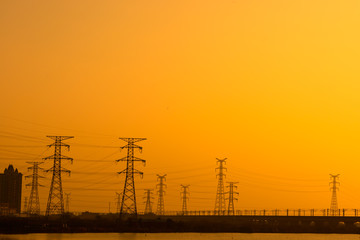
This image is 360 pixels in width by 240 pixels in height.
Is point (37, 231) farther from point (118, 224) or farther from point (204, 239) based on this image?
point (204, 239)

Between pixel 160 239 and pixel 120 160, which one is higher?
pixel 120 160

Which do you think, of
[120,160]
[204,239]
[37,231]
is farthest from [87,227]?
[120,160]

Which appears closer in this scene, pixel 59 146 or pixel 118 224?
pixel 59 146

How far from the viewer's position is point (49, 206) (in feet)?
464

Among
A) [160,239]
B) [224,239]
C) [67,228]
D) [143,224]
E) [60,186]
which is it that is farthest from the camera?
[143,224]

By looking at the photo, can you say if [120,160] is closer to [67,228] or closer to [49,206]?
[49,206]

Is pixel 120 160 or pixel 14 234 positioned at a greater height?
pixel 120 160

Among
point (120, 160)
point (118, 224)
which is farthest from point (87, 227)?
point (120, 160)

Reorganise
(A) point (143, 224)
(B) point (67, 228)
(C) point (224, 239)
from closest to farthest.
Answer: (C) point (224, 239) < (B) point (67, 228) < (A) point (143, 224)

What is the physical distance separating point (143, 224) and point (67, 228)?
2353 centimetres

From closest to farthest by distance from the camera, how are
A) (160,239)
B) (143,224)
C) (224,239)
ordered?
(160,239)
(224,239)
(143,224)

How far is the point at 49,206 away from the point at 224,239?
3873cm

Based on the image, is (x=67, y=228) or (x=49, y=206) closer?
(x=49, y=206)

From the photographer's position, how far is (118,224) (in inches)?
7092
